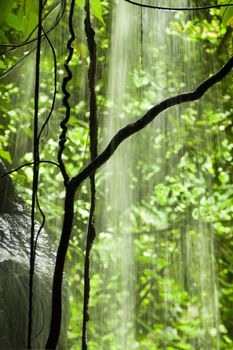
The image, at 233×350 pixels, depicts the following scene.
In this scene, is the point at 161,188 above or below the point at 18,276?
above

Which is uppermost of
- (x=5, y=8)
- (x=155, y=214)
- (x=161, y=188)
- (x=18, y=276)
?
(x=161, y=188)

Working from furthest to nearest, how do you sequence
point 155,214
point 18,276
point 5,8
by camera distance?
point 155,214 < point 18,276 < point 5,8

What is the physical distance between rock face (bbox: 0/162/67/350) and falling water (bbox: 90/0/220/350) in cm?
170

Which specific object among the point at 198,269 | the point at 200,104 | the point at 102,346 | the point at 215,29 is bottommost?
the point at 102,346

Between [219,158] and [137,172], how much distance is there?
57 cm

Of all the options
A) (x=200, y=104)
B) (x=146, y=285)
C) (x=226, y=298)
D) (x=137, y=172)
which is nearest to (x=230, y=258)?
(x=226, y=298)

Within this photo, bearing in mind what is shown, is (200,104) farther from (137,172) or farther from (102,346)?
(102,346)

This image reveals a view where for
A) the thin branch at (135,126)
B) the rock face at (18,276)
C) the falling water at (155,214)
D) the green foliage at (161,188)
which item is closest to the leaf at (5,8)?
the thin branch at (135,126)

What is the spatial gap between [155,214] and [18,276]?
2.09 m

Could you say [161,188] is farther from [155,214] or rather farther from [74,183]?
[74,183]

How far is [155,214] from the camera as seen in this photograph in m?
3.27

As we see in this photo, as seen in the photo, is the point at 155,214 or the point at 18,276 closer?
the point at 18,276

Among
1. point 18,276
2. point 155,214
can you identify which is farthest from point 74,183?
point 155,214

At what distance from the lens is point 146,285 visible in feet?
10.3
